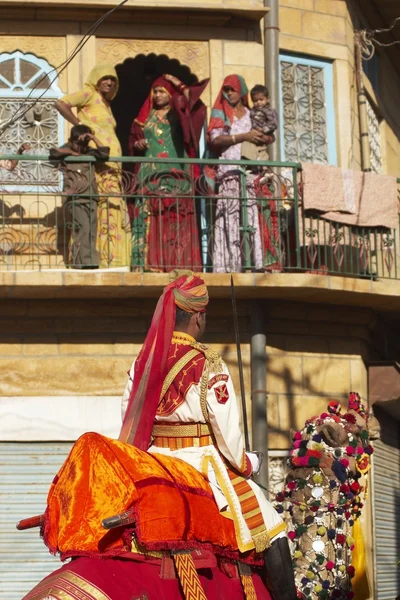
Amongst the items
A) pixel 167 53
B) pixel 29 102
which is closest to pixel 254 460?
pixel 29 102

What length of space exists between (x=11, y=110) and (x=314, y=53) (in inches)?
135

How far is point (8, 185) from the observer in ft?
54.6

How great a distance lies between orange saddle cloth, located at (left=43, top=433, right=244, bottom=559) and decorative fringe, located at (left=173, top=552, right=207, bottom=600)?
9 cm

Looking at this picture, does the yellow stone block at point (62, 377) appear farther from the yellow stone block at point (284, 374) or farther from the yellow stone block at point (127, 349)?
the yellow stone block at point (284, 374)

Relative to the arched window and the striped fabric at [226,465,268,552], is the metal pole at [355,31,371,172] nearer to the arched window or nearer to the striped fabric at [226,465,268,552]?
the arched window

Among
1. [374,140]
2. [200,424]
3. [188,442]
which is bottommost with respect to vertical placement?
[188,442]

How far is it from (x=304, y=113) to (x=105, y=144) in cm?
259

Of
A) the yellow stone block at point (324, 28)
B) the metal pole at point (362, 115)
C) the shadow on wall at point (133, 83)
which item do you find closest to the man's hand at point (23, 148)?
the shadow on wall at point (133, 83)

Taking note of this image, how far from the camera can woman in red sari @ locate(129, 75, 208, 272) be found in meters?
16.2

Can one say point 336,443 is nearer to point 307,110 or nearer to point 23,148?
point 23,148

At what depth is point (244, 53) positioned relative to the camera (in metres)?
17.6

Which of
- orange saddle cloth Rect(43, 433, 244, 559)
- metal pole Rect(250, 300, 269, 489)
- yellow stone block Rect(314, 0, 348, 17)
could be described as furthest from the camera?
yellow stone block Rect(314, 0, 348, 17)

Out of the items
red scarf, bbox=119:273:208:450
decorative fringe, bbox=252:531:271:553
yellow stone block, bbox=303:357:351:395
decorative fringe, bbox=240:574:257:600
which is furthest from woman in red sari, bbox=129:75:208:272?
decorative fringe, bbox=240:574:257:600

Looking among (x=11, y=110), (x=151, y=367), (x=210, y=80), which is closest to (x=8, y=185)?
(x=11, y=110)
